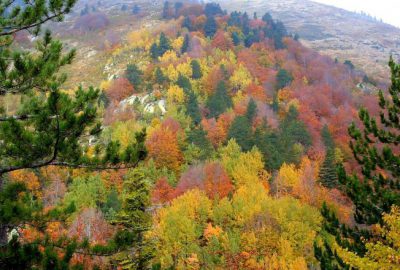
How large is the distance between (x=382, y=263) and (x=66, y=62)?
11.1 m

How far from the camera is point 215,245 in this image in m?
37.9

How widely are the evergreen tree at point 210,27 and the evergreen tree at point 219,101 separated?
39.3 meters

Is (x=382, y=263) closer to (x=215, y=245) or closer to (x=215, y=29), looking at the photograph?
(x=215, y=245)

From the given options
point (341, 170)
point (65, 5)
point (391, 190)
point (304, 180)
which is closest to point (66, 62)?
point (65, 5)

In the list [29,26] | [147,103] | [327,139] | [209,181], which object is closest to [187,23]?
[147,103]

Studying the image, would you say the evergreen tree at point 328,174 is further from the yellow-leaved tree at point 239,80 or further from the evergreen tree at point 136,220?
the evergreen tree at point 136,220

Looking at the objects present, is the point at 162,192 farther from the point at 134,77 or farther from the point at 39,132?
the point at 39,132

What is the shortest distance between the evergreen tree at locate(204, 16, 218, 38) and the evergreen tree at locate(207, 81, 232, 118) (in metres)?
39.3

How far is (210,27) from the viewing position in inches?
4771

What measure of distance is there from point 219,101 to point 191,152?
19.1 metres

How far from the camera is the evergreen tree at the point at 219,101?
79062mm

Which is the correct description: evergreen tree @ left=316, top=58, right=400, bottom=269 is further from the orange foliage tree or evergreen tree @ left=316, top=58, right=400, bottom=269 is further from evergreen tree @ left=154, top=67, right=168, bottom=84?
evergreen tree @ left=154, top=67, right=168, bottom=84

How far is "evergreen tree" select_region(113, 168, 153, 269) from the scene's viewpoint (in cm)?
1803

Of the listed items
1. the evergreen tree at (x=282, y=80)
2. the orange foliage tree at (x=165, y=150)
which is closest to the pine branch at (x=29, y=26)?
the orange foliage tree at (x=165, y=150)
